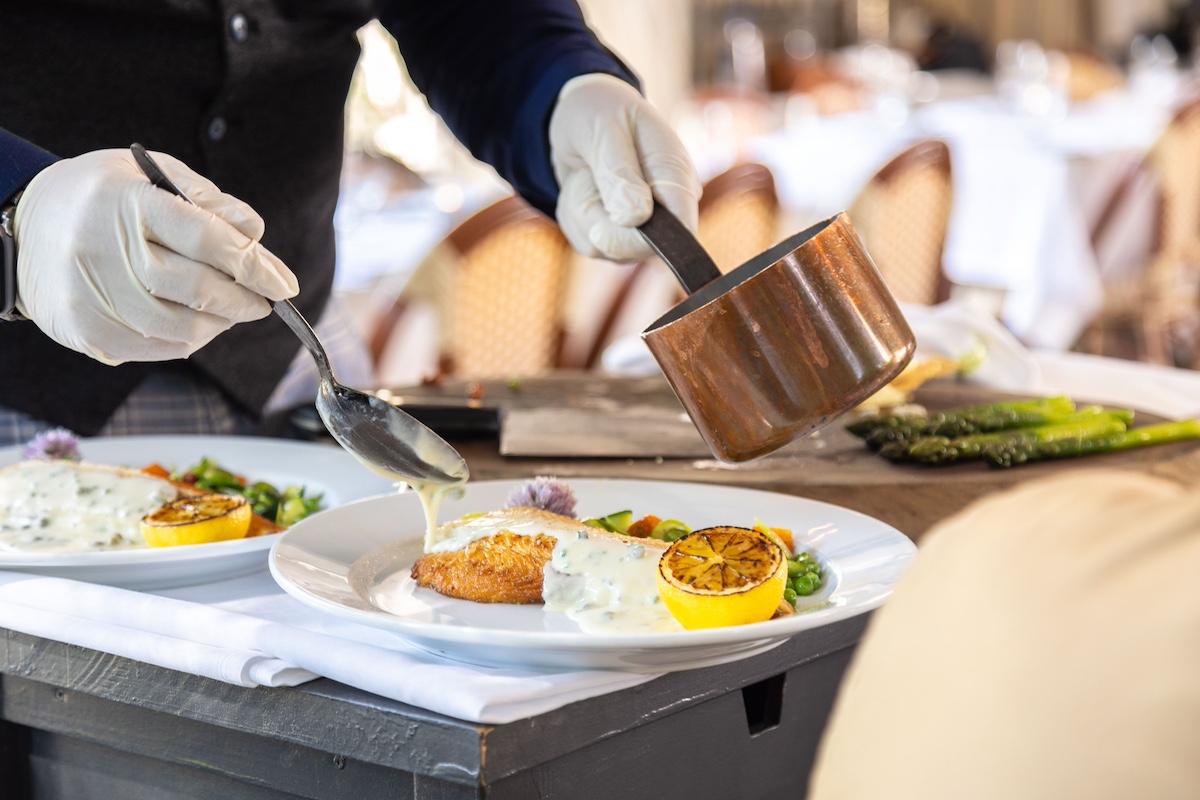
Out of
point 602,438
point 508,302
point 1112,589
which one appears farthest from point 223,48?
point 508,302

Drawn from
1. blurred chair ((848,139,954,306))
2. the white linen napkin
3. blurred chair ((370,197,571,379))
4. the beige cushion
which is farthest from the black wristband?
blurred chair ((848,139,954,306))

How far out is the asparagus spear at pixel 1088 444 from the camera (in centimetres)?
152

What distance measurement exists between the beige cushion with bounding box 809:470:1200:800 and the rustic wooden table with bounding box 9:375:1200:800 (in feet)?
1.26

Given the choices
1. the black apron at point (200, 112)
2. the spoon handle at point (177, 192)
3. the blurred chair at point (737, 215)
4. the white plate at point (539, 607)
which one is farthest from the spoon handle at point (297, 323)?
the blurred chair at point (737, 215)

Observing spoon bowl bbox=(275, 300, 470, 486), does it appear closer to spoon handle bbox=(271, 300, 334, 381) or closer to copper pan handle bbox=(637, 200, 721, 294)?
spoon handle bbox=(271, 300, 334, 381)

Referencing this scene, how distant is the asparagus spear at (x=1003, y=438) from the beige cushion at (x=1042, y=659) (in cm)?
94

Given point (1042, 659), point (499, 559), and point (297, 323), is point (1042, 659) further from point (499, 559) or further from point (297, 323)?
point (297, 323)

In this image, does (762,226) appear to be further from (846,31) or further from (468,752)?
(846,31)

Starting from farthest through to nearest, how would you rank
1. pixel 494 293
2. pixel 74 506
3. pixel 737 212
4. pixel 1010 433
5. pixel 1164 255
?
pixel 1164 255 < pixel 737 212 < pixel 494 293 < pixel 1010 433 < pixel 74 506

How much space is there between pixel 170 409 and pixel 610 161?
0.80m

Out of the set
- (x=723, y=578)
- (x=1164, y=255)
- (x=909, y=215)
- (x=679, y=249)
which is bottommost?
(x=1164, y=255)

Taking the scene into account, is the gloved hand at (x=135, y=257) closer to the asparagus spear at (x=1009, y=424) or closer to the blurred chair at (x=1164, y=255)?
the asparagus spear at (x=1009, y=424)

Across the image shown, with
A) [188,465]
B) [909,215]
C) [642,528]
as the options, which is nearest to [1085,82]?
[909,215]

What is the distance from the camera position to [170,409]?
74.7 inches
